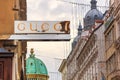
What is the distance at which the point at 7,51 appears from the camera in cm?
1457

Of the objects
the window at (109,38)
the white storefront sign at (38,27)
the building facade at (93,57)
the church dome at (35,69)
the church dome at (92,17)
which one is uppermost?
the white storefront sign at (38,27)

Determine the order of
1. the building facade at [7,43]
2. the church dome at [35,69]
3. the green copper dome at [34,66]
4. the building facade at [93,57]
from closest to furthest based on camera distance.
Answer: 1. the building facade at [7,43]
2. the building facade at [93,57]
3. the church dome at [35,69]
4. the green copper dome at [34,66]

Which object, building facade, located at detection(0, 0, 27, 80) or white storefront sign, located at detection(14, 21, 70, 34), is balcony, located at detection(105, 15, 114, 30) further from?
white storefront sign, located at detection(14, 21, 70, 34)

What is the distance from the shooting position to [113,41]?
54.1 metres

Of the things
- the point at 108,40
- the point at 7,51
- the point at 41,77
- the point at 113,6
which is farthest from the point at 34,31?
the point at 41,77

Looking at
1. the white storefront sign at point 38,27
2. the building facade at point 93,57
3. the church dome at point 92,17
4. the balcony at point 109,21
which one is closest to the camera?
the white storefront sign at point 38,27

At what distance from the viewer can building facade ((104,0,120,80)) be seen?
170ft

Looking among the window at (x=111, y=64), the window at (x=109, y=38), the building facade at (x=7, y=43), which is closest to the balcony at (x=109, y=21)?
the window at (x=109, y=38)

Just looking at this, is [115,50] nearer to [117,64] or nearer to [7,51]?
[117,64]

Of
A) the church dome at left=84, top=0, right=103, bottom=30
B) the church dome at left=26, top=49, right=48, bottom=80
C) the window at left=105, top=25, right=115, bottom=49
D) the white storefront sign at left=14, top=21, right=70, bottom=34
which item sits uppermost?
the white storefront sign at left=14, top=21, right=70, bottom=34

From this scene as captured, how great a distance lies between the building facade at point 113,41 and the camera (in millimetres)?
51688

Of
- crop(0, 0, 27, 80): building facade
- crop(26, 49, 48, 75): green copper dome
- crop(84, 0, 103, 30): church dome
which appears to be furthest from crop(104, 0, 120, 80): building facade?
crop(84, 0, 103, 30): church dome

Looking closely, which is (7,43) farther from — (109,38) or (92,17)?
(92,17)

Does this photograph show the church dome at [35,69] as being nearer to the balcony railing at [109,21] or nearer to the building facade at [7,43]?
the balcony railing at [109,21]
